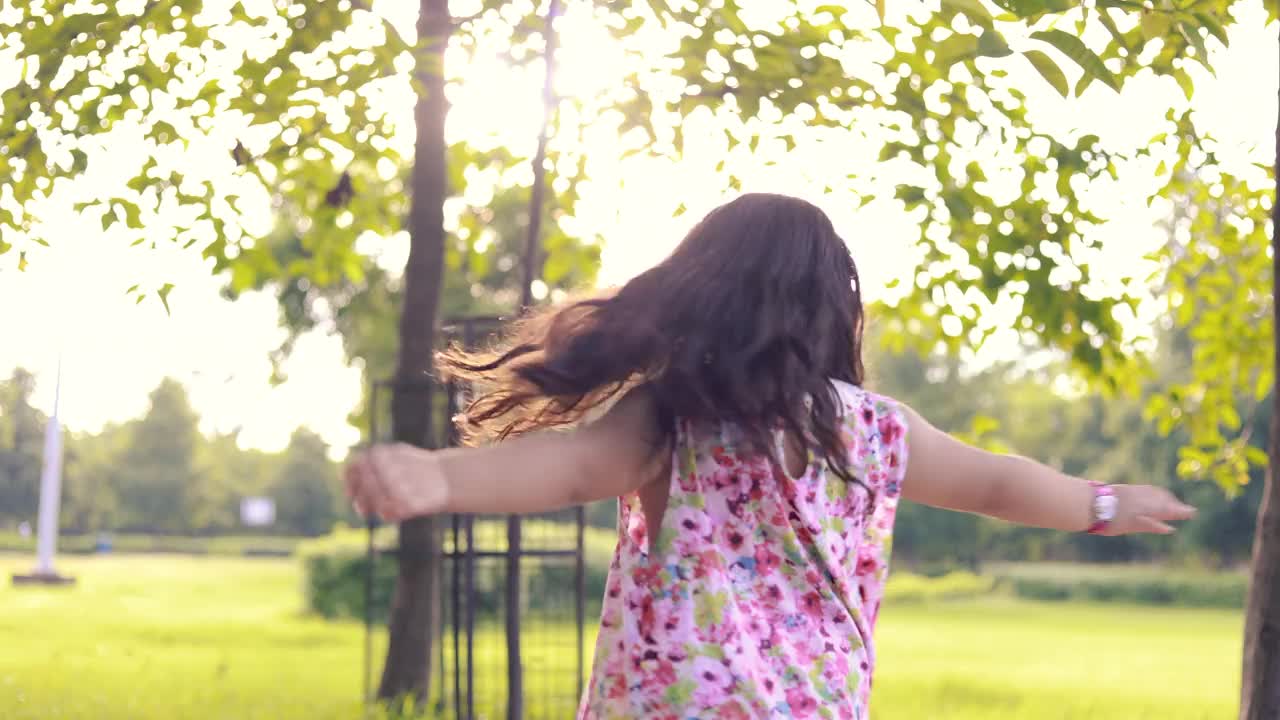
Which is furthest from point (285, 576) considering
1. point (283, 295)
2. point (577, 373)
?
point (577, 373)

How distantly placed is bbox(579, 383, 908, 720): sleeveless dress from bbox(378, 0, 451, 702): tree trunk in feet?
17.9

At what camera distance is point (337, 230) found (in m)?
Result: 8.68

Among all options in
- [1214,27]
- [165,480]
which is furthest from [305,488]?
[1214,27]

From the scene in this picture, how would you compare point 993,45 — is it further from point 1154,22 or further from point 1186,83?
point 1186,83

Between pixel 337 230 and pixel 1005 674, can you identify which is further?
pixel 1005 674

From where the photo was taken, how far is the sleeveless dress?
229 centimetres

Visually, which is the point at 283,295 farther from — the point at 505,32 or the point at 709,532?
the point at 709,532

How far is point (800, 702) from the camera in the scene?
2.31m

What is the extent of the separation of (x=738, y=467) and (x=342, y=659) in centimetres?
1246

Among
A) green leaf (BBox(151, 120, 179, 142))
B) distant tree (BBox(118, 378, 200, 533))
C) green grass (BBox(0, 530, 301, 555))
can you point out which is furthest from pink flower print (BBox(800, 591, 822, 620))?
distant tree (BBox(118, 378, 200, 533))

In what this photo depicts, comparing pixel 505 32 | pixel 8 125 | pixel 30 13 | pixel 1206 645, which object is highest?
pixel 505 32

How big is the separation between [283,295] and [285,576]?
1880 centimetres

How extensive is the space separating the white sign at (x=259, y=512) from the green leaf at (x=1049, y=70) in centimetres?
6888

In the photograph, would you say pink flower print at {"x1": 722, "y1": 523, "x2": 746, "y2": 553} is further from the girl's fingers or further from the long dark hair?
the girl's fingers
